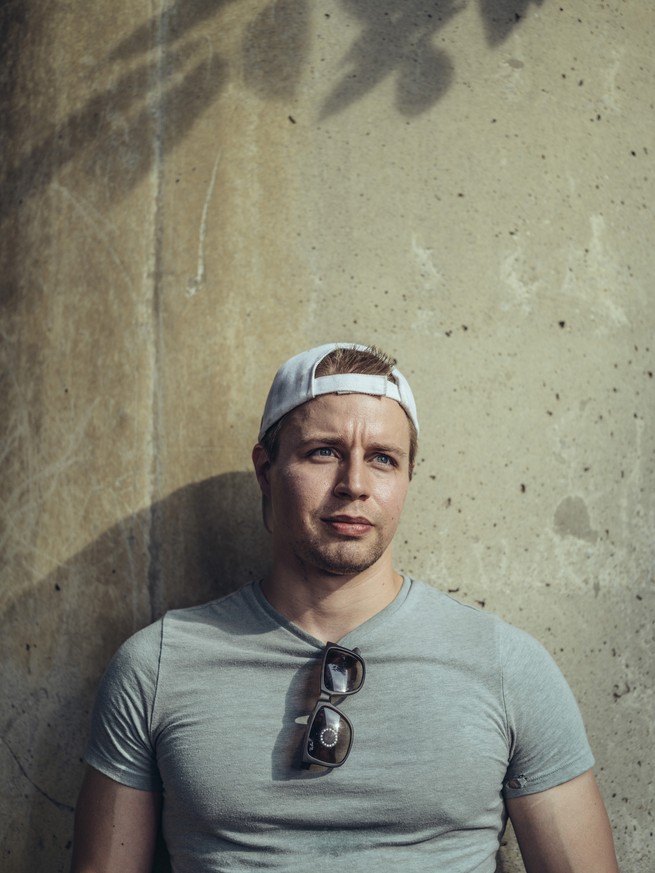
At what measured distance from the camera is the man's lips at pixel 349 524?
2.17m

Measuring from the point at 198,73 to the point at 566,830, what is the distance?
2.36 metres

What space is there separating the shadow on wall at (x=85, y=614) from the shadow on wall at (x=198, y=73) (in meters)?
1.02

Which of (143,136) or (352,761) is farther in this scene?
(143,136)

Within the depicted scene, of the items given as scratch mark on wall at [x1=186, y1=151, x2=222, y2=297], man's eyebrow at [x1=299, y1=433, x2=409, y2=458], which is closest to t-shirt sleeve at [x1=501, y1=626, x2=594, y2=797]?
man's eyebrow at [x1=299, y1=433, x2=409, y2=458]

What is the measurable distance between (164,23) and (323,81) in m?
0.53

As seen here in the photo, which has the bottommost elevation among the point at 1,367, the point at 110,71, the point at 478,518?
the point at 478,518

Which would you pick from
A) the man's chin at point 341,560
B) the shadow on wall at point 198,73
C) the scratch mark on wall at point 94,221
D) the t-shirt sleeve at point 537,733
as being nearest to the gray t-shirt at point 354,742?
the t-shirt sleeve at point 537,733

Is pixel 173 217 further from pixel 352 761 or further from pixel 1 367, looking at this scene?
pixel 352 761

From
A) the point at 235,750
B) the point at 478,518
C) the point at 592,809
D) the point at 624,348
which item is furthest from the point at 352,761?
the point at 624,348

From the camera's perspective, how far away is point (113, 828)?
A: 2.19 metres

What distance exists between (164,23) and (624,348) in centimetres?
173

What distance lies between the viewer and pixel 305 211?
2.59 metres

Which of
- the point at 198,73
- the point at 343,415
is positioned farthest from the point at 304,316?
the point at 198,73

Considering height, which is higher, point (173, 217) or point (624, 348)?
point (173, 217)
